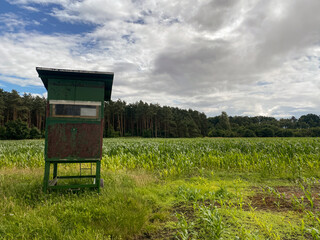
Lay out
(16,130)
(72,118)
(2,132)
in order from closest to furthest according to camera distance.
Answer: (72,118), (2,132), (16,130)

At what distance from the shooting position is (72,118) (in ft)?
17.6

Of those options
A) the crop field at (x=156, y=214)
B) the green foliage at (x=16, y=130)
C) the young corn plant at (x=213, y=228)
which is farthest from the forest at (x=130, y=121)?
the young corn plant at (x=213, y=228)

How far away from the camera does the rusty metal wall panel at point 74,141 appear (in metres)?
5.29

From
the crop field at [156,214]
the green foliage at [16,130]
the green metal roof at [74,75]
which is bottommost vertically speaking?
the crop field at [156,214]

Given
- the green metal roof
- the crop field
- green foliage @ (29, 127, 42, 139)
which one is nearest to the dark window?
the green metal roof

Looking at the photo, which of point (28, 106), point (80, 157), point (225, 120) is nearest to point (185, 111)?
point (225, 120)

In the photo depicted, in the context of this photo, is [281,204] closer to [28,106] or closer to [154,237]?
[154,237]

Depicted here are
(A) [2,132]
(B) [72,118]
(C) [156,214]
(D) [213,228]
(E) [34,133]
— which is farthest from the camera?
(E) [34,133]

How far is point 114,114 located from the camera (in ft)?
223

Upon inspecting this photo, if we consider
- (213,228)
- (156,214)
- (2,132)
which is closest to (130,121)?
(2,132)

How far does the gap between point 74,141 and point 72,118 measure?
647 mm

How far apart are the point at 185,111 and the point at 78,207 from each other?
85.5m

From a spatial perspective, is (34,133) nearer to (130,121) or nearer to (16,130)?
(16,130)

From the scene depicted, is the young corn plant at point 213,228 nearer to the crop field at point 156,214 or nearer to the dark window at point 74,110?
the crop field at point 156,214
